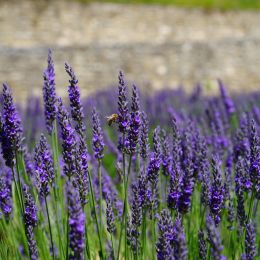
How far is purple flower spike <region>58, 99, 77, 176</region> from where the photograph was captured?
1.88 meters

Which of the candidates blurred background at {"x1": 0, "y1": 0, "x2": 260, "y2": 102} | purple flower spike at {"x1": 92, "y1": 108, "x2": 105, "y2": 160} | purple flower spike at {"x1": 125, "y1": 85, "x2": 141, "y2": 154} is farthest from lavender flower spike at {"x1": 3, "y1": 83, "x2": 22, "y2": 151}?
blurred background at {"x1": 0, "y1": 0, "x2": 260, "y2": 102}

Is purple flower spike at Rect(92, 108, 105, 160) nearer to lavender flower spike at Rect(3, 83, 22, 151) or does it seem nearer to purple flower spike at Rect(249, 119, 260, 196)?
lavender flower spike at Rect(3, 83, 22, 151)

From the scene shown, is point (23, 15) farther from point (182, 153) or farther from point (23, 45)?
point (182, 153)

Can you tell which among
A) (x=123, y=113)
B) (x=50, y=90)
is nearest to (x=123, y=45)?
(x=50, y=90)

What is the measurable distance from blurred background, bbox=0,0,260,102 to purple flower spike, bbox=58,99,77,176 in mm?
12587

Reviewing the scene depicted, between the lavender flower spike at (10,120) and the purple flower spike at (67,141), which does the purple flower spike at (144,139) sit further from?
the lavender flower spike at (10,120)

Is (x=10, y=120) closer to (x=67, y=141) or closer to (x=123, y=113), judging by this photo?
(x=67, y=141)

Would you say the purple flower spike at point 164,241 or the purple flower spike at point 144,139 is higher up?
the purple flower spike at point 144,139

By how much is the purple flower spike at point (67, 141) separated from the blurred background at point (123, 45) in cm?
1259

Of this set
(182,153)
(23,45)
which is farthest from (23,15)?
(182,153)

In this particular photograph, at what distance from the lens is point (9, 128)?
6.47 ft

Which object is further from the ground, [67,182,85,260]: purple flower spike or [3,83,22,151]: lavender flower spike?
[3,83,22,151]: lavender flower spike

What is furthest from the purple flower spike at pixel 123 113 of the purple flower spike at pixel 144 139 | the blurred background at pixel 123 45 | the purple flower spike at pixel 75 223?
the blurred background at pixel 123 45

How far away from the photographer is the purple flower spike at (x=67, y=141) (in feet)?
6.15
